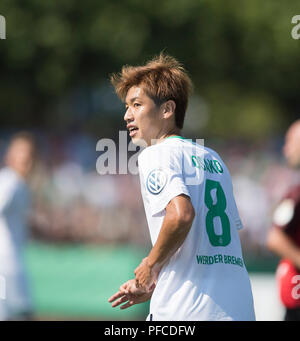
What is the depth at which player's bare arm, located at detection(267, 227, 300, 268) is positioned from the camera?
261 inches

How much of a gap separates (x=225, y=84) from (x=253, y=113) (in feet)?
4.77

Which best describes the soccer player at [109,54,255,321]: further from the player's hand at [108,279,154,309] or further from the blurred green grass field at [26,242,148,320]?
the blurred green grass field at [26,242,148,320]

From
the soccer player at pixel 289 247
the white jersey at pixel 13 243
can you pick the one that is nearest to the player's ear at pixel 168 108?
the soccer player at pixel 289 247

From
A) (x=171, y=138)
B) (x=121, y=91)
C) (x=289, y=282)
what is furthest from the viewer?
(x=289, y=282)

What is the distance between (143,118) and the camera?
4605 millimetres

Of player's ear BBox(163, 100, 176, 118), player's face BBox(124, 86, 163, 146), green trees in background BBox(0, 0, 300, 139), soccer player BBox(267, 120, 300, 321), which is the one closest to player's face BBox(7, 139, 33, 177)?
soccer player BBox(267, 120, 300, 321)

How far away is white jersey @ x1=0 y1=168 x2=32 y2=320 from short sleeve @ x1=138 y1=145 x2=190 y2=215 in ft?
14.7

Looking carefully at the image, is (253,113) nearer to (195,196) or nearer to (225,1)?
(225,1)

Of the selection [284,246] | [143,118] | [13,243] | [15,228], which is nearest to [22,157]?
[15,228]

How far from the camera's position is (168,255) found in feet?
13.6

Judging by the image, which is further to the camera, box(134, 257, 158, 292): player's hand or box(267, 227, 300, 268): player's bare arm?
box(267, 227, 300, 268): player's bare arm

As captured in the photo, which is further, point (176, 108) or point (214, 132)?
point (214, 132)

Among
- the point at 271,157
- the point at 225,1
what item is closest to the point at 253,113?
the point at 225,1

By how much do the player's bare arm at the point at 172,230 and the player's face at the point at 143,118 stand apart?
61cm
